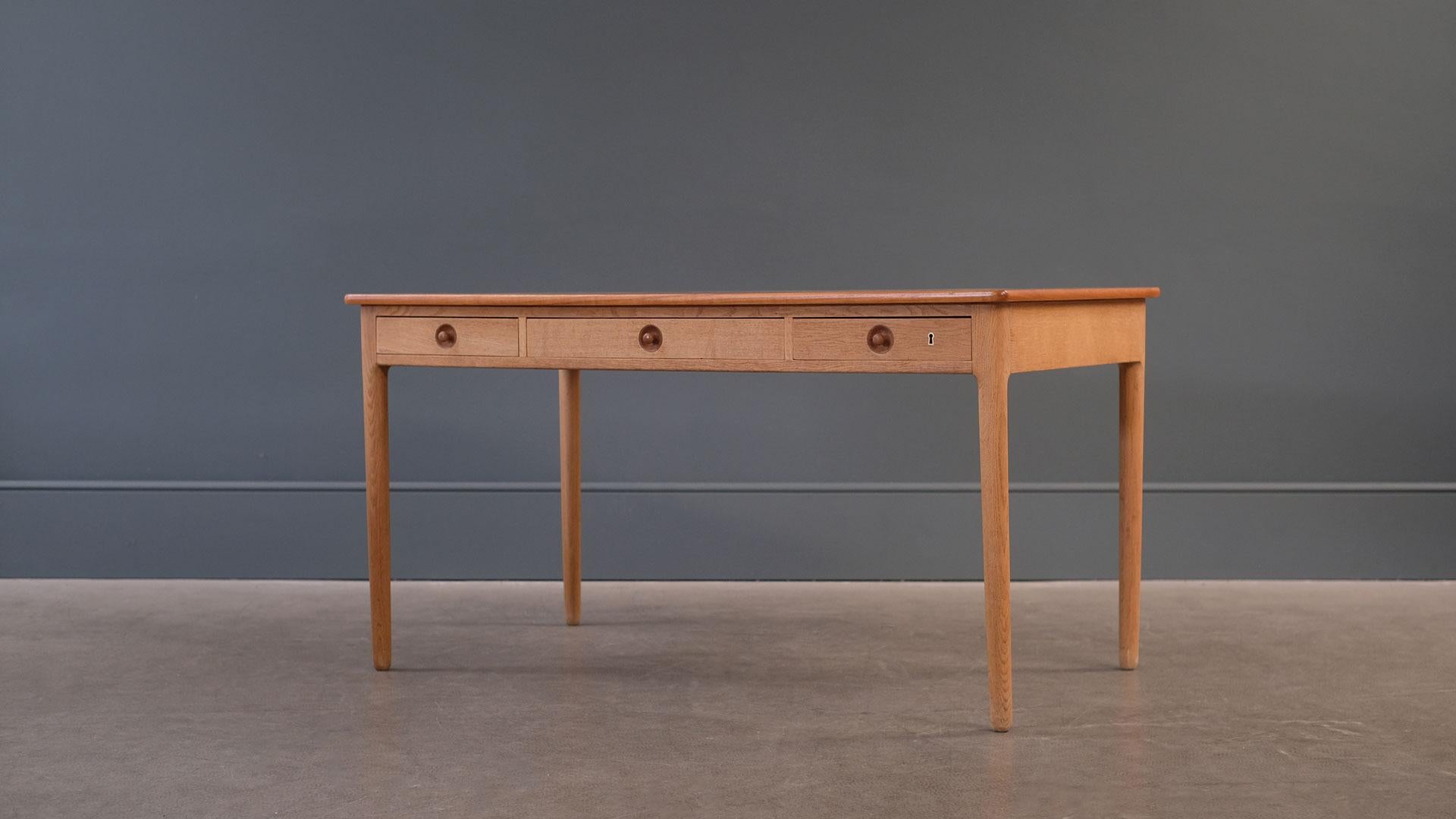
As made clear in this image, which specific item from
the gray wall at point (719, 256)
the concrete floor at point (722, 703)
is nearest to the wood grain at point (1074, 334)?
the concrete floor at point (722, 703)

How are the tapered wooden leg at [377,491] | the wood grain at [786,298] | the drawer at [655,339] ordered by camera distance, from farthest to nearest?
the tapered wooden leg at [377,491] → the drawer at [655,339] → the wood grain at [786,298]

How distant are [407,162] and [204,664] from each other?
5.25 feet

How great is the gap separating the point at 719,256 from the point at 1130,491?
4.75 ft

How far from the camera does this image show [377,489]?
9.80ft

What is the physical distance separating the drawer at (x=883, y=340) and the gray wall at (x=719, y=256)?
1.33m

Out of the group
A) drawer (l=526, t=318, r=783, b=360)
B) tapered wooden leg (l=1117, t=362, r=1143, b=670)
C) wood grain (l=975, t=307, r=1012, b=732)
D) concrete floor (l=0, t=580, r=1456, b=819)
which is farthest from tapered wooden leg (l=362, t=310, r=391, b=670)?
tapered wooden leg (l=1117, t=362, r=1143, b=670)

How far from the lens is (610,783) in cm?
218

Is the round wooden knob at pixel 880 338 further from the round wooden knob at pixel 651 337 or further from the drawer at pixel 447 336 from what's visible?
the drawer at pixel 447 336

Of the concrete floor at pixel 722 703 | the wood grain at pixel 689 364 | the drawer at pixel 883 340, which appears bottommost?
the concrete floor at pixel 722 703

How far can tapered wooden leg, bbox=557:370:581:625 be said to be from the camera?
3.32 metres

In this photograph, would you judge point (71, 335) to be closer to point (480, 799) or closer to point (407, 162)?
point (407, 162)

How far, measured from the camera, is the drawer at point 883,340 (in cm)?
244

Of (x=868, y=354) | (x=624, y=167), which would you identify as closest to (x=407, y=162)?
(x=624, y=167)

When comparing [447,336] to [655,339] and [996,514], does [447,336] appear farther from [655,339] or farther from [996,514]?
[996,514]
